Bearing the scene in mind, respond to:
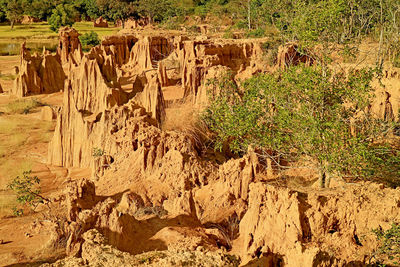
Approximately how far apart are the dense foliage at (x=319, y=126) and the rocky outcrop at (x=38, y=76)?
2083 centimetres

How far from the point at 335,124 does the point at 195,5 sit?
216 ft

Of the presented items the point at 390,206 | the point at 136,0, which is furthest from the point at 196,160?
the point at 136,0

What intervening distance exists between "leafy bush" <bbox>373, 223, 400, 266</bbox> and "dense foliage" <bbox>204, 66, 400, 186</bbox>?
2789 mm

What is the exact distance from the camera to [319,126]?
1053 centimetres

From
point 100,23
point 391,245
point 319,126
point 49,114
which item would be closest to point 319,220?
point 391,245

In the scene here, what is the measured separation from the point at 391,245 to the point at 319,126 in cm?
443

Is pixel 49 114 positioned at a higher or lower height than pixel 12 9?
lower

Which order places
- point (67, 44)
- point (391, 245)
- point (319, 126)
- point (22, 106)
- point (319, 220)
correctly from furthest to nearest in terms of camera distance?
1. point (67, 44)
2. point (22, 106)
3. point (319, 126)
4. point (319, 220)
5. point (391, 245)

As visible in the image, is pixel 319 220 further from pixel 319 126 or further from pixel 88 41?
pixel 88 41

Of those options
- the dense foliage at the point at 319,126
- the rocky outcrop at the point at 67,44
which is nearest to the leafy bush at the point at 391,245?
the dense foliage at the point at 319,126

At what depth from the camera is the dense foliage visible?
1005cm

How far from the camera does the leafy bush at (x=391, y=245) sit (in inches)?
257

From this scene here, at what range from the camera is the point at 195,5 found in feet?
236

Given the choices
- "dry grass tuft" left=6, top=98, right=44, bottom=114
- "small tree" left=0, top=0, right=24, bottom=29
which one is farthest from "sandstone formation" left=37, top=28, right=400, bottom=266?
"small tree" left=0, top=0, right=24, bottom=29
